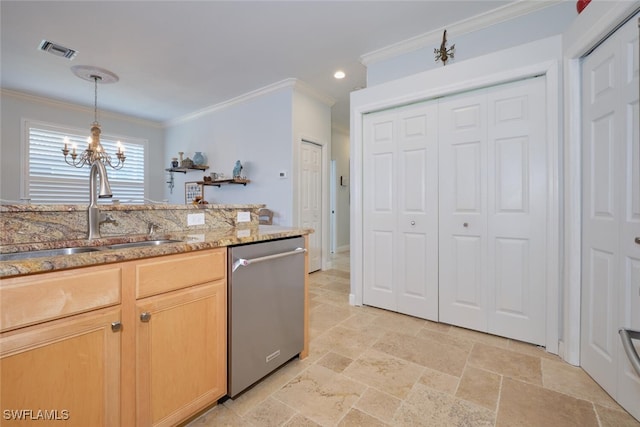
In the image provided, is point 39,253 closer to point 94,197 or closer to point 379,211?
point 94,197

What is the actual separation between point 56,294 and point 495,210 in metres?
2.71

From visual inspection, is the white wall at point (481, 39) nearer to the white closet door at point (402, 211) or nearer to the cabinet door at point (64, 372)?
the white closet door at point (402, 211)

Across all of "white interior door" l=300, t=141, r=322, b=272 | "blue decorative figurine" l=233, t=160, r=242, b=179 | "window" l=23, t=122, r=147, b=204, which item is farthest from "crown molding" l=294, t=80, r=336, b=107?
"window" l=23, t=122, r=147, b=204

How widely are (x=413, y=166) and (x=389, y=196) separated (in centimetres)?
37

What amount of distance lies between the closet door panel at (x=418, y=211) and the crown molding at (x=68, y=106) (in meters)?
5.41

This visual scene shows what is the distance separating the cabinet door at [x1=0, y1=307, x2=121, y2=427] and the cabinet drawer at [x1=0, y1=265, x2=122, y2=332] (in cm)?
3

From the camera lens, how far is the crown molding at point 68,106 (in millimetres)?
4293

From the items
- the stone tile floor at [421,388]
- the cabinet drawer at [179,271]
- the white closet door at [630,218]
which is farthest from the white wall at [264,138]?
the white closet door at [630,218]

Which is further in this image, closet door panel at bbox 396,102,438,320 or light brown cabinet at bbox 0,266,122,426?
closet door panel at bbox 396,102,438,320

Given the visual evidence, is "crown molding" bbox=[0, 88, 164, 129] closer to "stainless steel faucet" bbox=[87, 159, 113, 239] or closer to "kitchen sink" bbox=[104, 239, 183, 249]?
"stainless steel faucet" bbox=[87, 159, 113, 239]

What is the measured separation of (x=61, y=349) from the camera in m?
0.95

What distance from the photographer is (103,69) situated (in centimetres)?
352

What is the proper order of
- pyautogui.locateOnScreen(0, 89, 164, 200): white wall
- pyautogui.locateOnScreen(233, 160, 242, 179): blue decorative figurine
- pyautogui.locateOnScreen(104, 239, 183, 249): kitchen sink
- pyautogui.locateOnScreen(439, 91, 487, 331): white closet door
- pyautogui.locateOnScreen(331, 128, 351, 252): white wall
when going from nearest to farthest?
pyautogui.locateOnScreen(104, 239, 183, 249): kitchen sink
pyautogui.locateOnScreen(439, 91, 487, 331): white closet door
pyautogui.locateOnScreen(0, 89, 164, 200): white wall
pyautogui.locateOnScreen(233, 160, 242, 179): blue decorative figurine
pyautogui.locateOnScreen(331, 128, 351, 252): white wall

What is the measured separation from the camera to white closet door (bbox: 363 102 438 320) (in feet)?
8.57
